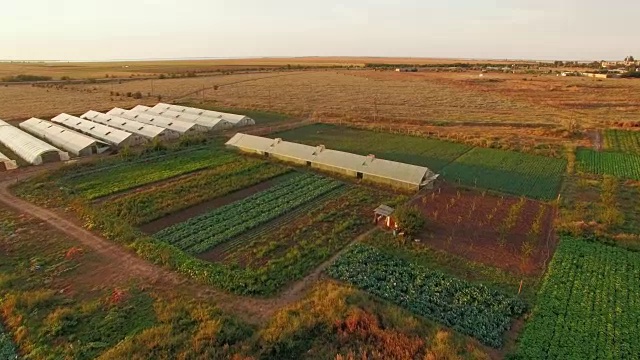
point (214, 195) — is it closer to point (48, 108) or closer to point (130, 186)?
point (130, 186)

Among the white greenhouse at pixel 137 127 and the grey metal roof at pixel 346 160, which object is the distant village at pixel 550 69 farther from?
the grey metal roof at pixel 346 160

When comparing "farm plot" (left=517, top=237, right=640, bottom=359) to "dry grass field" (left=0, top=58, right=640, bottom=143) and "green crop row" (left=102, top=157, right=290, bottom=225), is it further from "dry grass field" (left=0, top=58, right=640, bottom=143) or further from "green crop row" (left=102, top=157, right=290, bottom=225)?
"dry grass field" (left=0, top=58, right=640, bottom=143)

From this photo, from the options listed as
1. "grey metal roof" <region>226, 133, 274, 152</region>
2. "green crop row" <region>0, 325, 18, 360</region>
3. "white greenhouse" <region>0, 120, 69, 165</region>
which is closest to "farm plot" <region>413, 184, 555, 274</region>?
"grey metal roof" <region>226, 133, 274, 152</region>

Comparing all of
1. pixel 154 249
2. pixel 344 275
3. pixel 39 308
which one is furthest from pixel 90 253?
pixel 344 275

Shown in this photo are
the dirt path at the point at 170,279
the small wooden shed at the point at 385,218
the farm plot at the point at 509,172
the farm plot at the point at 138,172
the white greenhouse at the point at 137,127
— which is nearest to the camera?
the dirt path at the point at 170,279

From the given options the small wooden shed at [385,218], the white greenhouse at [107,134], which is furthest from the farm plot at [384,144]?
the white greenhouse at [107,134]
